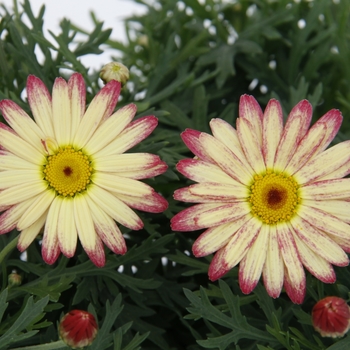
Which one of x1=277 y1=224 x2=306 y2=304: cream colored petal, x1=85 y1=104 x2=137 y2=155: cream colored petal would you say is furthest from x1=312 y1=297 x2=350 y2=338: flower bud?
x1=85 y1=104 x2=137 y2=155: cream colored petal

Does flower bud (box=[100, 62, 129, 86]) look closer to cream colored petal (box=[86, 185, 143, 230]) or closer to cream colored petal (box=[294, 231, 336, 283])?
cream colored petal (box=[86, 185, 143, 230])

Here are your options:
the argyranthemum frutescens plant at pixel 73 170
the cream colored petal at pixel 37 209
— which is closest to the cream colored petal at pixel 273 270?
the argyranthemum frutescens plant at pixel 73 170

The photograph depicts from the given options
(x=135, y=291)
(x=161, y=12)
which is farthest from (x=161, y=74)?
(x=135, y=291)

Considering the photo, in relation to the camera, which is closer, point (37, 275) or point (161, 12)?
point (37, 275)

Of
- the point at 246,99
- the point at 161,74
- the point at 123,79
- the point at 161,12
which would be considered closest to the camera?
the point at 246,99

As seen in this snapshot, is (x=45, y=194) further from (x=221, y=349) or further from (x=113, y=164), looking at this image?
(x=221, y=349)

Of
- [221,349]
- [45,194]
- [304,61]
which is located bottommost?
[221,349]

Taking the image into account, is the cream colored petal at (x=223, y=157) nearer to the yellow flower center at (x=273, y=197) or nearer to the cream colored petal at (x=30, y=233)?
the yellow flower center at (x=273, y=197)
